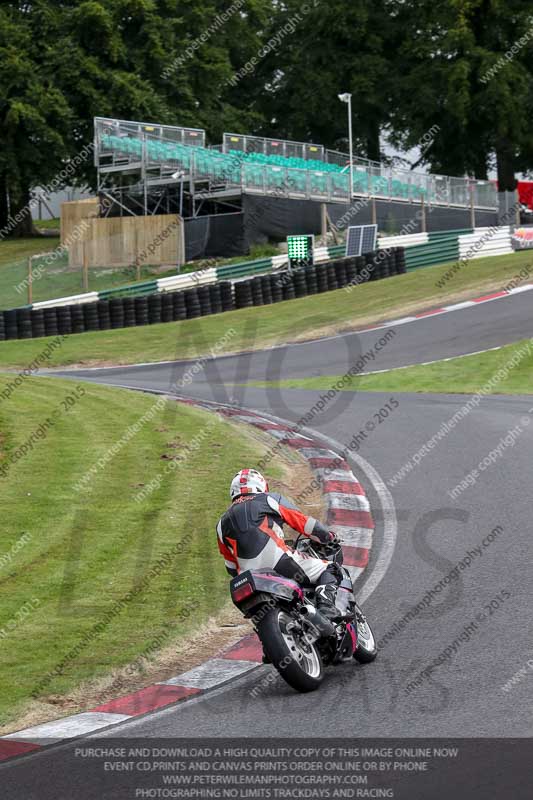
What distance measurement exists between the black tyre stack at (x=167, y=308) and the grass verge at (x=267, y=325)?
0.43m

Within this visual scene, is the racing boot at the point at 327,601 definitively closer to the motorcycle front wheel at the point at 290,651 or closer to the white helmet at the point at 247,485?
the motorcycle front wheel at the point at 290,651

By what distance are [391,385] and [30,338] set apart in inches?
509

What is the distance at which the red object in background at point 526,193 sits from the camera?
52969 millimetres

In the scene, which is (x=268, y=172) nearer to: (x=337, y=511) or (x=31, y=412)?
(x=31, y=412)

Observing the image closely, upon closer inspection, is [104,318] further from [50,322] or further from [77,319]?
[50,322]

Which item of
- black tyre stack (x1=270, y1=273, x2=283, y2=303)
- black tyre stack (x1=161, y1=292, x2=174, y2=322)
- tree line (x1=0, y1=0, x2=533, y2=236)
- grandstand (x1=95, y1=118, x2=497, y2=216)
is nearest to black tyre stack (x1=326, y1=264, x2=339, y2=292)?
black tyre stack (x1=270, y1=273, x2=283, y2=303)

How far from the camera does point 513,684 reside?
643cm

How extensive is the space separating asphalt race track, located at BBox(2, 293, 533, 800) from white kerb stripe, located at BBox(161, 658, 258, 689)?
0.50 ft

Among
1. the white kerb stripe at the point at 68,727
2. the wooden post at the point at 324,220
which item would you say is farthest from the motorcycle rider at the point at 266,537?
the wooden post at the point at 324,220

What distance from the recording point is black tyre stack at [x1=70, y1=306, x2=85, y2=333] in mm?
31125

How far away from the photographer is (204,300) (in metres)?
32.0

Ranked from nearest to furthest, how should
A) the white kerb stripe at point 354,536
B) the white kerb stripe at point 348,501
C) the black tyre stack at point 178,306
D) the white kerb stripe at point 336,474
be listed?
the white kerb stripe at point 354,536
the white kerb stripe at point 348,501
the white kerb stripe at point 336,474
the black tyre stack at point 178,306

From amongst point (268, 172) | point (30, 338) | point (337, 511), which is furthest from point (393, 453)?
point (268, 172)

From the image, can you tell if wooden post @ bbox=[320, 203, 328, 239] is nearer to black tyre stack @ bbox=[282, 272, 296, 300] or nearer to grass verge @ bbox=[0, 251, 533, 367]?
grass verge @ bbox=[0, 251, 533, 367]
